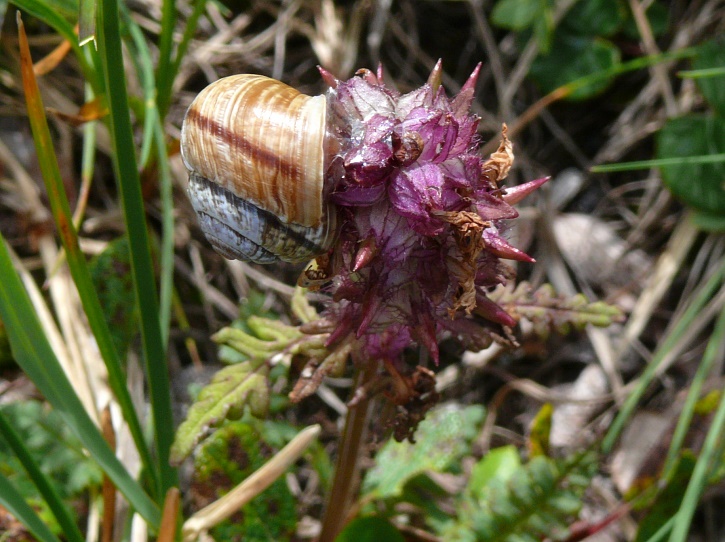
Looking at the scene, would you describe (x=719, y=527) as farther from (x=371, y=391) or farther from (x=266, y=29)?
(x=266, y=29)

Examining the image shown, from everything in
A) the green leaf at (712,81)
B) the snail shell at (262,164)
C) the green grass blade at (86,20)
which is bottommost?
the green leaf at (712,81)

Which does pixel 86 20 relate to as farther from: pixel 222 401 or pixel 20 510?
pixel 20 510

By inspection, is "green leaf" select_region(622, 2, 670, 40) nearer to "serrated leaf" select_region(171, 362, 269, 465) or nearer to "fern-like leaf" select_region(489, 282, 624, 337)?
"fern-like leaf" select_region(489, 282, 624, 337)

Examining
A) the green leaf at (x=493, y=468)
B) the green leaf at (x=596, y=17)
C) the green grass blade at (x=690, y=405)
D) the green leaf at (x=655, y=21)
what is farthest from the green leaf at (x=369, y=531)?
the green leaf at (x=655, y=21)

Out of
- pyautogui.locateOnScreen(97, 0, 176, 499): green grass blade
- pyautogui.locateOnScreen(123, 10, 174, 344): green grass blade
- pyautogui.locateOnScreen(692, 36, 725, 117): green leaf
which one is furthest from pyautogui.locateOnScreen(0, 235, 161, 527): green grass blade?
pyautogui.locateOnScreen(692, 36, 725, 117): green leaf

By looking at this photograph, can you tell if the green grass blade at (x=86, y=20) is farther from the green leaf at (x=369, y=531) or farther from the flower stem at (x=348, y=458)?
the green leaf at (x=369, y=531)

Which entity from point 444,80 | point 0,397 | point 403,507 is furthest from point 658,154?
point 0,397

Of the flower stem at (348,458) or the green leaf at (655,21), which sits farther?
the green leaf at (655,21)

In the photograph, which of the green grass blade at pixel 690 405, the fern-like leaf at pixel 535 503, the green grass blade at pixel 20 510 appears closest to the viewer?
the green grass blade at pixel 20 510
